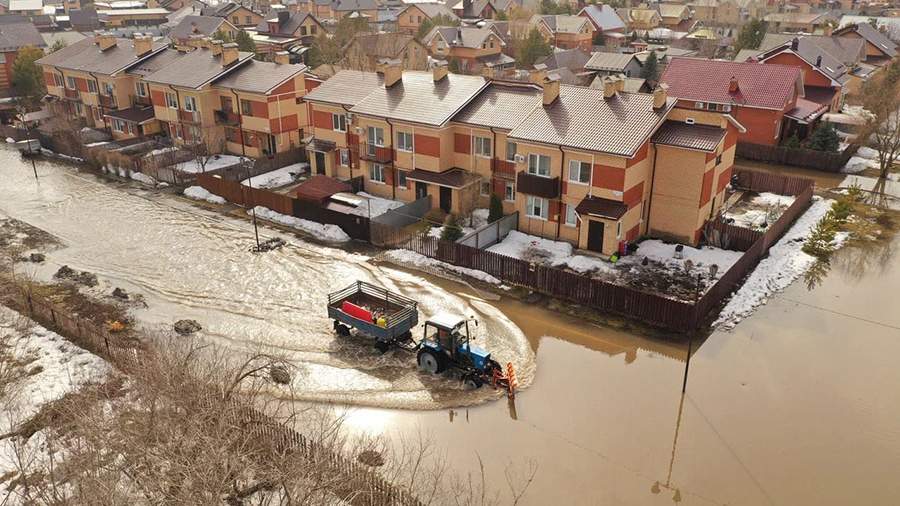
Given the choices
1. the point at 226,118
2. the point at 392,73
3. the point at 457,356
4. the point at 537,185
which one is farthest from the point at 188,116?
the point at 457,356

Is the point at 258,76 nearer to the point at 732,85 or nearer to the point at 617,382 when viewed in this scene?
the point at 732,85

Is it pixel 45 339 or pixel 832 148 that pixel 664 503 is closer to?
pixel 45 339

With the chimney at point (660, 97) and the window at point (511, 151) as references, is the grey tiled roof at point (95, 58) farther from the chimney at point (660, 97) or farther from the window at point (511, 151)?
the chimney at point (660, 97)

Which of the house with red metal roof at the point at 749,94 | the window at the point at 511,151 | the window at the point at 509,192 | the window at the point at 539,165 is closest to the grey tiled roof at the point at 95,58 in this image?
the window at the point at 511,151

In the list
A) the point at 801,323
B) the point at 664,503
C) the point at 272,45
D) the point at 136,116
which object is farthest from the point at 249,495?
the point at 272,45

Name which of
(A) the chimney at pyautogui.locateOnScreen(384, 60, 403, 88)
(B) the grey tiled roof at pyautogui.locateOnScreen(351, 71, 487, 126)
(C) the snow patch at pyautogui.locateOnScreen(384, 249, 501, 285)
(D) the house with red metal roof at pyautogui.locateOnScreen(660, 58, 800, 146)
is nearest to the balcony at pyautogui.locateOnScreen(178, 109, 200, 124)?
(B) the grey tiled roof at pyautogui.locateOnScreen(351, 71, 487, 126)

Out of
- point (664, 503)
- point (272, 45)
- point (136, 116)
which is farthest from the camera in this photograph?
point (272, 45)
